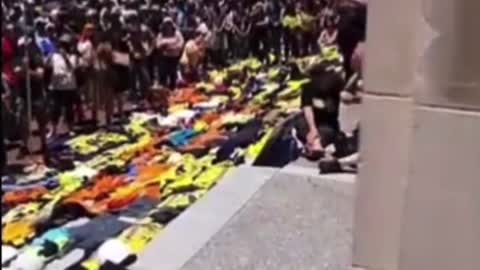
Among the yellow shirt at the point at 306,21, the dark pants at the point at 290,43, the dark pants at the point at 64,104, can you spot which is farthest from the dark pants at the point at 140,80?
the dark pants at the point at 64,104

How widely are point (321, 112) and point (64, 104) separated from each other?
93 centimetres

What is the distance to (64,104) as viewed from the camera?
3.11 metres

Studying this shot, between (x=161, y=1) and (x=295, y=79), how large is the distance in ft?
2.75

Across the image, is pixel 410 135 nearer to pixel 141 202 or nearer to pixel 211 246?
pixel 211 246

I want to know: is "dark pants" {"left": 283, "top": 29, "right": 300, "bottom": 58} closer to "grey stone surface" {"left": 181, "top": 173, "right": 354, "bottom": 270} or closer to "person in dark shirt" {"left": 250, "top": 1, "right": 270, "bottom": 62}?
"person in dark shirt" {"left": 250, "top": 1, "right": 270, "bottom": 62}

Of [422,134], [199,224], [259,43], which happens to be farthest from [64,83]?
[422,134]

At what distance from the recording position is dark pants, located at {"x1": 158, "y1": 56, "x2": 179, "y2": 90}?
513 cm

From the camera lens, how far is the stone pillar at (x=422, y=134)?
1.21ft

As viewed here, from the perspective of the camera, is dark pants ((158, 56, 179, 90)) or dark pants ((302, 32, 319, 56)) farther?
dark pants ((158, 56, 179, 90))

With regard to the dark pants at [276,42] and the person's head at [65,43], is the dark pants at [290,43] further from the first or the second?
the person's head at [65,43]

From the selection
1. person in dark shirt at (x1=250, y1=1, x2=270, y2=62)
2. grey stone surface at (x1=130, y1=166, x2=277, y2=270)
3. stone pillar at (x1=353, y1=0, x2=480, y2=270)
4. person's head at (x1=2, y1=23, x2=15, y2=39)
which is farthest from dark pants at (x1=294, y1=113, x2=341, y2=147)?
stone pillar at (x1=353, y1=0, x2=480, y2=270)

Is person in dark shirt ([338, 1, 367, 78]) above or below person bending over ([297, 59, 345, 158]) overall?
above

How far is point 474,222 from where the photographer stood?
38cm

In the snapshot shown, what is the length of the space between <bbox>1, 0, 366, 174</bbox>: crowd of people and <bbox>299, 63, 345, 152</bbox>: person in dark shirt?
0.02 meters
